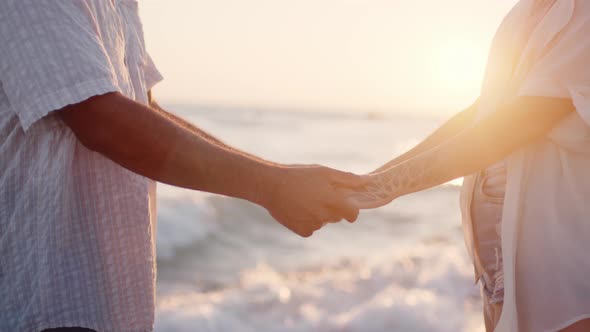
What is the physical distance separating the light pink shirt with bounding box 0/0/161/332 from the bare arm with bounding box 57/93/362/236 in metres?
0.05

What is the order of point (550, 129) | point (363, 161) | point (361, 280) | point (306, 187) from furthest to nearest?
point (363, 161) < point (361, 280) < point (306, 187) < point (550, 129)

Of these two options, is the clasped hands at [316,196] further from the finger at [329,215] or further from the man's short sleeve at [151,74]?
the man's short sleeve at [151,74]

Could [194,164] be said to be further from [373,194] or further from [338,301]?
[338,301]

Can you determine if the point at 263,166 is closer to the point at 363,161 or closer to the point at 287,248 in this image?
the point at 287,248

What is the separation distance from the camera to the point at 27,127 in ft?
5.15

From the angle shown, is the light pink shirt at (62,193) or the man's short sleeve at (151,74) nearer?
the light pink shirt at (62,193)

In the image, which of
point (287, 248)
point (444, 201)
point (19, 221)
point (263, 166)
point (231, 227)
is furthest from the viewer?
point (444, 201)

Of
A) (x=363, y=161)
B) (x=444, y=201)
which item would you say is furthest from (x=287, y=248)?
(x=363, y=161)

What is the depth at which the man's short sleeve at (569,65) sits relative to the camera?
6.27 ft

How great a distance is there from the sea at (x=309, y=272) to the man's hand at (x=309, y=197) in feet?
10.8

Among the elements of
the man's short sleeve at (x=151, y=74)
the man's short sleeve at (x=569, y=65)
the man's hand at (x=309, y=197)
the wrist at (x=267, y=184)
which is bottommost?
the man's hand at (x=309, y=197)

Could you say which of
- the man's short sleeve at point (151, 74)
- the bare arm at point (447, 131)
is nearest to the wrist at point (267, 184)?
the man's short sleeve at point (151, 74)

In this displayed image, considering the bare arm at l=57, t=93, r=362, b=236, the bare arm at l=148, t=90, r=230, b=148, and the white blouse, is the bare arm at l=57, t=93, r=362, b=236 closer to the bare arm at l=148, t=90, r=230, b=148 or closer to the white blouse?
the bare arm at l=148, t=90, r=230, b=148

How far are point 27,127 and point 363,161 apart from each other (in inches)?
775
